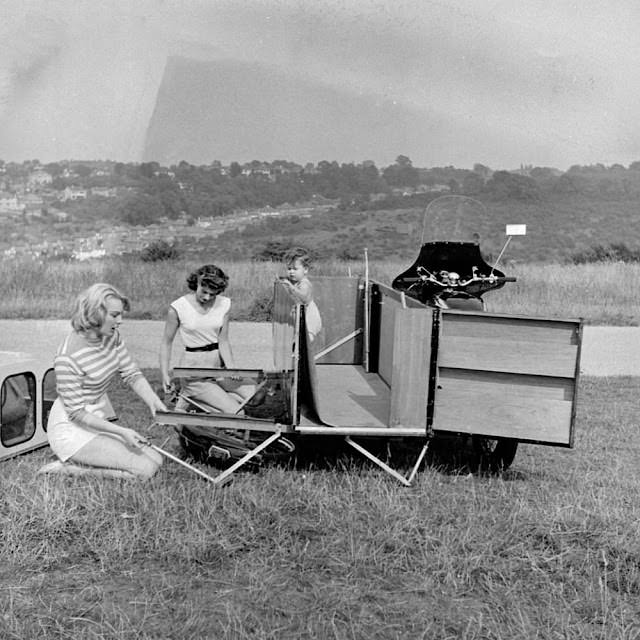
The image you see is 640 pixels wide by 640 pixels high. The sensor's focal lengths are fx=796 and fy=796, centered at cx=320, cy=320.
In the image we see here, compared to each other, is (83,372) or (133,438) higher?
(83,372)

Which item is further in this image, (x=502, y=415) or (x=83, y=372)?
(x=83, y=372)

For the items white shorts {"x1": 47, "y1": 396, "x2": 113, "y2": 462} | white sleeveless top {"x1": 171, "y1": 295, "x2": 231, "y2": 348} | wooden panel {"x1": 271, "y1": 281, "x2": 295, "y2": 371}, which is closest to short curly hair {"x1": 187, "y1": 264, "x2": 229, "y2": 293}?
white sleeveless top {"x1": 171, "y1": 295, "x2": 231, "y2": 348}

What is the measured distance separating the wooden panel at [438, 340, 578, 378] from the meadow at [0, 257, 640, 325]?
873 centimetres

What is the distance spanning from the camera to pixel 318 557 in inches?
139

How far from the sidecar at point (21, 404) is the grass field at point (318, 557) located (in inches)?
11.1

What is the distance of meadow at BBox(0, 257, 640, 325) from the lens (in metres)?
13.8

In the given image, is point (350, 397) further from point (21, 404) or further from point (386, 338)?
point (21, 404)

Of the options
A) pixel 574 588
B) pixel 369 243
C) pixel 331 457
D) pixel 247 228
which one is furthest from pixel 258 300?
pixel 247 228

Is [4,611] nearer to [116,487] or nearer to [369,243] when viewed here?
[116,487]

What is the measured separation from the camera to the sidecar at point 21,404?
4.89 meters

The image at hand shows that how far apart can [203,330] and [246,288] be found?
10.1 metres

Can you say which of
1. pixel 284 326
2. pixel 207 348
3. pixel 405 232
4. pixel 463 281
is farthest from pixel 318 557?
pixel 405 232

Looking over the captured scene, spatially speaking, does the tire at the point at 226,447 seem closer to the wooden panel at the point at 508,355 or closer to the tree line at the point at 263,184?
the wooden panel at the point at 508,355

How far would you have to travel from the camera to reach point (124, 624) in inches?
115
